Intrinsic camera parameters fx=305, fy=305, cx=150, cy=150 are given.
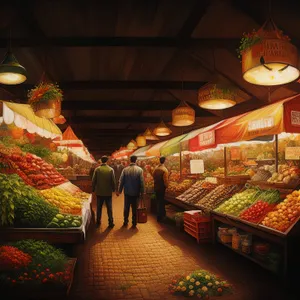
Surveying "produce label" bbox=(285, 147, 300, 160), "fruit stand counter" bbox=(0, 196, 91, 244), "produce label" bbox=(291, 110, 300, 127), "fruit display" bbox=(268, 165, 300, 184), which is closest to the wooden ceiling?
"produce label" bbox=(291, 110, 300, 127)

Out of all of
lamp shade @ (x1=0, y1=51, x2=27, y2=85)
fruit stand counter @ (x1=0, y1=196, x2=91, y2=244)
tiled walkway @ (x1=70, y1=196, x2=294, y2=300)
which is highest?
lamp shade @ (x1=0, y1=51, x2=27, y2=85)

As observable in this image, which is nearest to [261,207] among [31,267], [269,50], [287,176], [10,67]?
[287,176]

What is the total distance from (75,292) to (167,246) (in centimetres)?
321

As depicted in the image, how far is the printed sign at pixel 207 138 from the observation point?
27.4ft

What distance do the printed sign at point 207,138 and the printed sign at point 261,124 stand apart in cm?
177

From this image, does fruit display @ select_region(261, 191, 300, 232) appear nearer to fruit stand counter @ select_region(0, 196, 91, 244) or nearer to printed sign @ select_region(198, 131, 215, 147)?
printed sign @ select_region(198, 131, 215, 147)

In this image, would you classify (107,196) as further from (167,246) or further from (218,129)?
(218,129)

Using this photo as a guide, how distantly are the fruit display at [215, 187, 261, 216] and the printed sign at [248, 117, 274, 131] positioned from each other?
5.34ft

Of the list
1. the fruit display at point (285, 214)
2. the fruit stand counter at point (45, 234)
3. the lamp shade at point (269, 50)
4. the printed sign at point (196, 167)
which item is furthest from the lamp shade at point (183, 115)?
the fruit stand counter at point (45, 234)

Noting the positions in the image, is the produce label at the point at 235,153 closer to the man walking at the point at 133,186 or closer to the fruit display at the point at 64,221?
the man walking at the point at 133,186

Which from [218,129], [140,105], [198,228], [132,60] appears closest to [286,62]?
[218,129]

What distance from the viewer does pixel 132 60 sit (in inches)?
395

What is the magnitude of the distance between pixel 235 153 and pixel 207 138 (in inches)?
97.5

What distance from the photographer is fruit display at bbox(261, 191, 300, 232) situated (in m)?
5.29
